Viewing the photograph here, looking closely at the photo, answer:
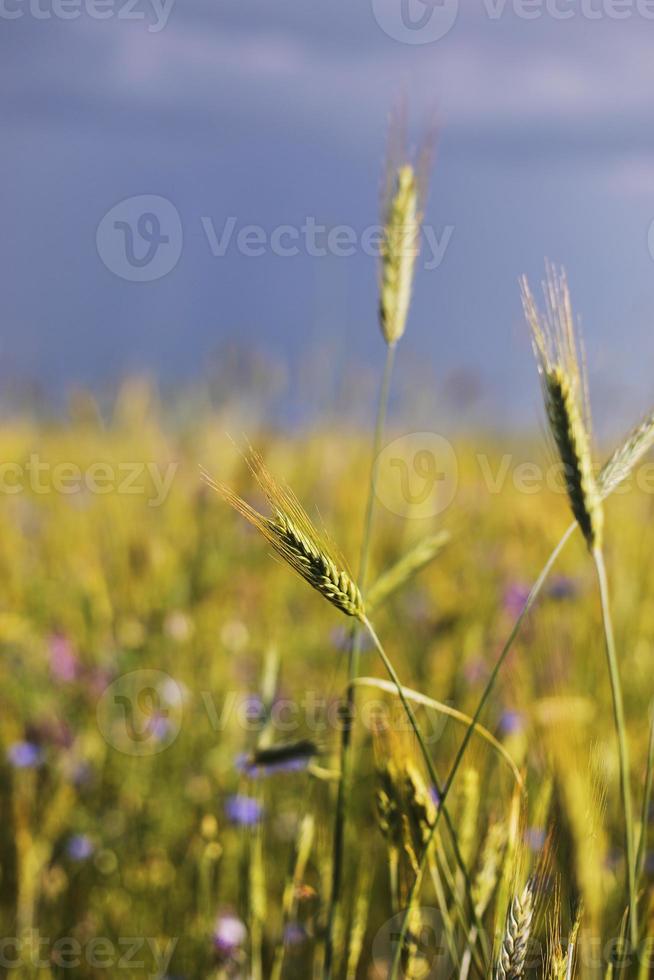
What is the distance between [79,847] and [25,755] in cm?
20

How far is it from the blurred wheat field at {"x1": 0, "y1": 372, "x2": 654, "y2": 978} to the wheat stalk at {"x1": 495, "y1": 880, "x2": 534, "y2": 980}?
0.02 metres

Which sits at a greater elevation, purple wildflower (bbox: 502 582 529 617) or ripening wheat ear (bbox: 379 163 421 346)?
ripening wheat ear (bbox: 379 163 421 346)

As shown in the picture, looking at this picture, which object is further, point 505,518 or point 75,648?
point 505,518

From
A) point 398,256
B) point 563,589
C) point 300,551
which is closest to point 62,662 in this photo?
point 563,589

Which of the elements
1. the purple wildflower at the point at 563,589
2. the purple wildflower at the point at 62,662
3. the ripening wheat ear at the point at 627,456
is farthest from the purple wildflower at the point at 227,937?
the purple wildflower at the point at 563,589

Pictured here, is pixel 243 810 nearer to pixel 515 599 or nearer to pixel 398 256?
pixel 398 256

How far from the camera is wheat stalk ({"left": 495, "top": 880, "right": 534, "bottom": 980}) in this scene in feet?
2.47

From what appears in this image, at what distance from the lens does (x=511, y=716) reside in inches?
69.9

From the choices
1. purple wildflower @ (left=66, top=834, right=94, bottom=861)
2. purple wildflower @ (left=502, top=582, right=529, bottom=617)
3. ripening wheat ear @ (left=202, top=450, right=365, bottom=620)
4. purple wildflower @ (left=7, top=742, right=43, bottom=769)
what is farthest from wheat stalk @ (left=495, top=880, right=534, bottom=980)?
purple wildflower @ (left=502, top=582, right=529, bottom=617)

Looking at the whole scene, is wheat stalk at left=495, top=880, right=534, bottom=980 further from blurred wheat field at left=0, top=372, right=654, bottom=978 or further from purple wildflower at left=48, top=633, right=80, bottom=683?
purple wildflower at left=48, top=633, right=80, bottom=683

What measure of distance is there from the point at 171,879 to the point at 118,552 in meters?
1.41

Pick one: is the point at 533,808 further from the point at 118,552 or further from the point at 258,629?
the point at 118,552

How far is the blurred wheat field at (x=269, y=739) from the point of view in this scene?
103 cm

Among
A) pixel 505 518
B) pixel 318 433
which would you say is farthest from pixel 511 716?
pixel 318 433
